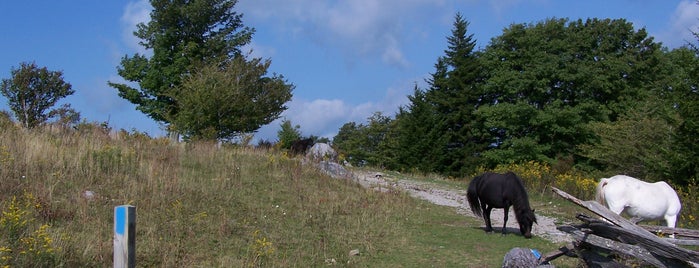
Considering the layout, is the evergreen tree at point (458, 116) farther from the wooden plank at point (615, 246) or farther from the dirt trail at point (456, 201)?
the wooden plank at point (615, 246)

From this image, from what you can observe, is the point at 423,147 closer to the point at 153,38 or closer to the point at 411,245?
the point at 153,38

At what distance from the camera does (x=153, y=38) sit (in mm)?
43094

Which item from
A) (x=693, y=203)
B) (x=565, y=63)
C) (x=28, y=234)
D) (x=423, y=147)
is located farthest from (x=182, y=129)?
(x=565, y=63)

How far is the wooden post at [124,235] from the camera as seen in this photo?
220 inches

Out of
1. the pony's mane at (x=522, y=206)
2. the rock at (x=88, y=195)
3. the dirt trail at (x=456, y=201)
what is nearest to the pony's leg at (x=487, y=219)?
the dirt trail at (x=456, y=201)

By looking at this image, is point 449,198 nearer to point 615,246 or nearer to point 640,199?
point 640,199

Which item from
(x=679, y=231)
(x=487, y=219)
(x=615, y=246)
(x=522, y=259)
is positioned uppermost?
(x=487, y=219)

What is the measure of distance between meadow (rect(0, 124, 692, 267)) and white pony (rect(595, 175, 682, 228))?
167 centimetres

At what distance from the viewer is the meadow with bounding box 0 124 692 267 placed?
8.97m

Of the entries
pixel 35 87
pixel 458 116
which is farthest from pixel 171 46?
pixel 458 116

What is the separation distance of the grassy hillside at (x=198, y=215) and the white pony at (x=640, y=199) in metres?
1.65

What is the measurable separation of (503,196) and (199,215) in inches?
249

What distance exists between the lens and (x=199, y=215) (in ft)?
35.5

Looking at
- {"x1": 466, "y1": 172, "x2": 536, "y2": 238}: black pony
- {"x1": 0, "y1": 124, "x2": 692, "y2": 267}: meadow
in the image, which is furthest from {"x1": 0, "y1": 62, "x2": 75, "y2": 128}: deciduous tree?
{"x1": 466, "y1": 172, "x2": 536, "y2": 238}: black pony
